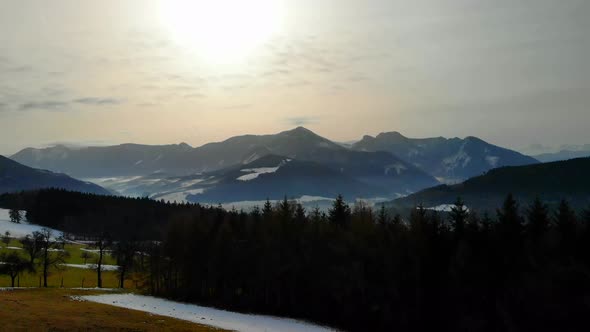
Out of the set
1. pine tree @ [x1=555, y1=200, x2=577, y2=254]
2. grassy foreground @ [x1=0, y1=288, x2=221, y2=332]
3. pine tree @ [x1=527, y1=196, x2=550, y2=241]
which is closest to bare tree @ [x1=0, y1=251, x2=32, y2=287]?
grassy foreground @ [x1=0, y1=288, x2=221, y2=332]

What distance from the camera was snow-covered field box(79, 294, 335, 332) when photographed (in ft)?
215

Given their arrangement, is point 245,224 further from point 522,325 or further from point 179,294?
point 522,325

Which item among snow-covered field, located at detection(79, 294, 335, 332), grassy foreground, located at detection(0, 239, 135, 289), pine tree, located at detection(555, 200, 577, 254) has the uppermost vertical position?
pine tree, located at detection(555, 200, 577, 254)

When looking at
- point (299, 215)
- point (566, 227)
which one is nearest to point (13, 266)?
point (299, 215)

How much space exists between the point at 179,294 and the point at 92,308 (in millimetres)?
31895

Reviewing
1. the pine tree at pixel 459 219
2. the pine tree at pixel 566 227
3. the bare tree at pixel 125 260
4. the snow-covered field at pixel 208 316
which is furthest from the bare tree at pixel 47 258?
the pine tree at pixel 566 227

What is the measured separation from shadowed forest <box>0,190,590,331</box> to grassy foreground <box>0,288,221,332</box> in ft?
89.6

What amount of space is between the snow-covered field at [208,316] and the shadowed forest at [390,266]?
24.1 ft

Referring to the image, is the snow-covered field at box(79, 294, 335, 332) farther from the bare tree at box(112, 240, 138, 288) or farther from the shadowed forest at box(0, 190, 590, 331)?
the bare tree at box(112, 240, 138, 288)

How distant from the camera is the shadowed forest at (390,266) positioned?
6078 cm

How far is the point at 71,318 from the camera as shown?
171ft

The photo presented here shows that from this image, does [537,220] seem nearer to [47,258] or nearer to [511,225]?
[511,225]

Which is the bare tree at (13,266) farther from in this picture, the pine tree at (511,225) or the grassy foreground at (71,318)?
the pine tree at (511,225)

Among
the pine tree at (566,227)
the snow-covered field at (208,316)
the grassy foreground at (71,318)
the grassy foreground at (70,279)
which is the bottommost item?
the grassy foreground at (70,279)
